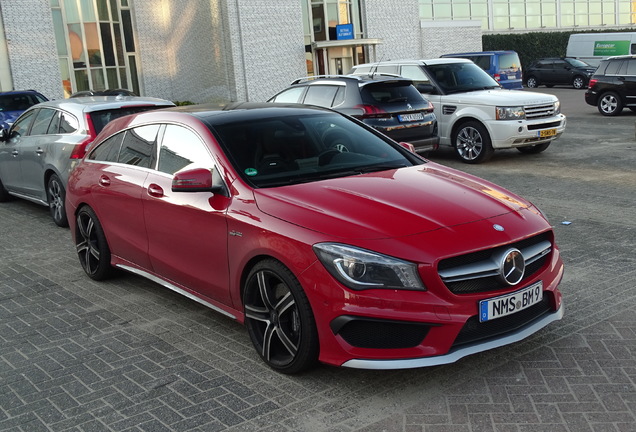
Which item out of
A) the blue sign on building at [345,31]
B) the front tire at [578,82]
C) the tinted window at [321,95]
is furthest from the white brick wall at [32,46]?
the front tire at [578,82]

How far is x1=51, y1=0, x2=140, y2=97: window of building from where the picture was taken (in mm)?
31312

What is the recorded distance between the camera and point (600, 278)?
5.94 meters

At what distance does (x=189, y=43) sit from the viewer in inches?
1334

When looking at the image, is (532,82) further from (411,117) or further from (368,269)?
(368,269)

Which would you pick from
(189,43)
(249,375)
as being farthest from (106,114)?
(189,43)

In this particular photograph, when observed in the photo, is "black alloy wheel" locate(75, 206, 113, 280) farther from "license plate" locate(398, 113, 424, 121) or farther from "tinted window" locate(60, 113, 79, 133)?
"license plate" locate(398, 113, 424, 121)

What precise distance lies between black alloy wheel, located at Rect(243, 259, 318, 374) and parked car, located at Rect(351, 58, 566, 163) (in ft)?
30.0

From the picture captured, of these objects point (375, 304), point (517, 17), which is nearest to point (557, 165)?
point (375, 304)

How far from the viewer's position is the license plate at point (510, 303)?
3.97 metres

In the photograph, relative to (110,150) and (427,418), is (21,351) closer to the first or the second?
(110,150)

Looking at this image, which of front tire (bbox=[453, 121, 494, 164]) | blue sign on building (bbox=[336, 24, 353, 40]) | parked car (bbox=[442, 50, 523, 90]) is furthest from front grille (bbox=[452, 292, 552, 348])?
blue sign on building (bbox=[336, 24, 353, 40])

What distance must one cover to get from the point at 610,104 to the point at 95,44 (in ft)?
72.5

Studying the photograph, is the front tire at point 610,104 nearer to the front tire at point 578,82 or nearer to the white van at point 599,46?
the front tire at point 578,82

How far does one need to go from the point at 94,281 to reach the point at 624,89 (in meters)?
17.3
